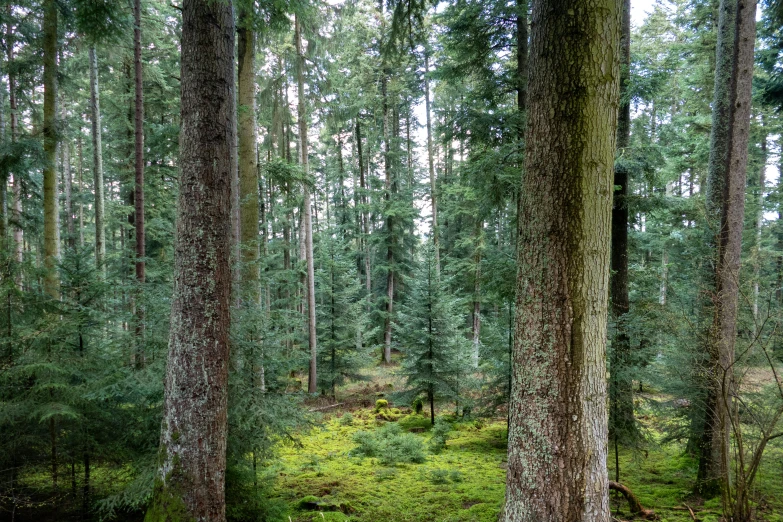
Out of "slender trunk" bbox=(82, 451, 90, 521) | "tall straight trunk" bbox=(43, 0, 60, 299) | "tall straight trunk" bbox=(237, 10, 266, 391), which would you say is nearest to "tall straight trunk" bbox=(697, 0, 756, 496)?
"slender trunk" bbox=(82, 451, 90, 521)

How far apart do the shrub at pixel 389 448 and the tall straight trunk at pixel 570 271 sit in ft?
18.6

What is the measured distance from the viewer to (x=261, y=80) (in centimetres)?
1026

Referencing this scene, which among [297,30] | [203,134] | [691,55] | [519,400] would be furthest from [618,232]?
[691,55]

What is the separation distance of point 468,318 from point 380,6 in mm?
23762

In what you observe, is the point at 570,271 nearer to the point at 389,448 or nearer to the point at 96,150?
the point at 389,448

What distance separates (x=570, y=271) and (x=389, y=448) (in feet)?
22.6

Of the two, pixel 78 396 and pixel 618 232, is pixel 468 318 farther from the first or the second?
pixel 78 396

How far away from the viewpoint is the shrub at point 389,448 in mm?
7637

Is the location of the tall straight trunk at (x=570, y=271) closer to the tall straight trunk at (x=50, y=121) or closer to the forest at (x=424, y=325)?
the forest at (x=424, y=325)

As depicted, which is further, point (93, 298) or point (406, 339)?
point (406, 339)

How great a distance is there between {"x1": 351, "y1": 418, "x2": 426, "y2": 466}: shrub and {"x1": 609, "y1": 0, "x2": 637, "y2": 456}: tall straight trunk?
3.61 meters

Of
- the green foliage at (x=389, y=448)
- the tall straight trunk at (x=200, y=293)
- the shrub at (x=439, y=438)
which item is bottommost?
the shrub at (x=439, y=438)

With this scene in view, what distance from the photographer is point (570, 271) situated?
2.39m

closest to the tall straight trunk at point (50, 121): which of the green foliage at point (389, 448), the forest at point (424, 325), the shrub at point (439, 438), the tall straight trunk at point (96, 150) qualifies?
the forest at point (424, 325)
